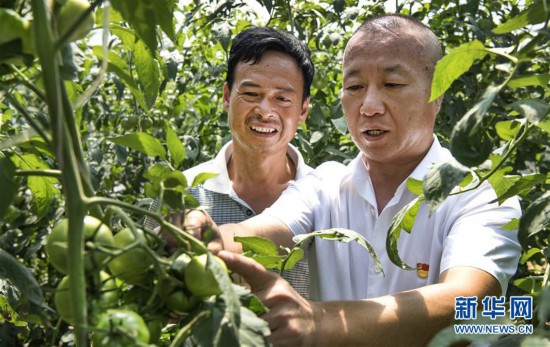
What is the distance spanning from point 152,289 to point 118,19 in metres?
0.39

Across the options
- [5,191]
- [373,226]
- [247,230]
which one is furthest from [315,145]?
[5,191]

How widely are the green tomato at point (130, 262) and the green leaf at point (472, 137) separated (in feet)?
1.05

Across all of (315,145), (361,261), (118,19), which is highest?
(315,145)

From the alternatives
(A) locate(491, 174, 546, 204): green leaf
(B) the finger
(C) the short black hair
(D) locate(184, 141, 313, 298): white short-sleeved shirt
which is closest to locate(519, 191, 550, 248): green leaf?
(A) locate(491, 174, 546, 204): green leaf

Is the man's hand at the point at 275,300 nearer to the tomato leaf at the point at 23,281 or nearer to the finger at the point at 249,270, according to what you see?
the finger at the point at 249,270

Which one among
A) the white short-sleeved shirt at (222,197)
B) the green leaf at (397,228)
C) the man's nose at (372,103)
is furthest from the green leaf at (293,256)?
the white short-sleeved shirt at (222,197)

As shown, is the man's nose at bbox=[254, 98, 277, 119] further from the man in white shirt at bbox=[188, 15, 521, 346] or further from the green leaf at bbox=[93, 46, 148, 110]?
the green leaf at bbox=[93, 46, 148, 110]

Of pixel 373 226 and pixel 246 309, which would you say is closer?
pixel 246 309

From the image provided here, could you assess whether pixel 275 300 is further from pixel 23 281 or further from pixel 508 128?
pixel 508 128

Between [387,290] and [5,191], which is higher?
[5,191]

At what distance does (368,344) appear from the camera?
41.7 inches

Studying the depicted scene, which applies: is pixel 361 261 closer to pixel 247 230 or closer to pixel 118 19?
pixel 247 230

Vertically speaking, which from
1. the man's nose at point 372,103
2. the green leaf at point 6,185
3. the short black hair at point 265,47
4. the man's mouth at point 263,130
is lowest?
the green leaf at point 6,185

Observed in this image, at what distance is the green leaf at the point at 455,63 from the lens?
2.52 feet
